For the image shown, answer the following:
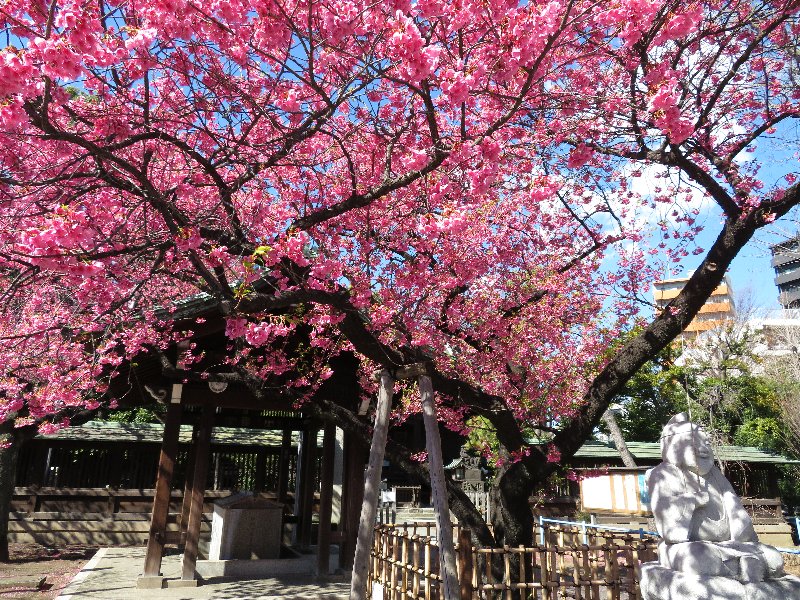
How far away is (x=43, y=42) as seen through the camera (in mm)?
3484

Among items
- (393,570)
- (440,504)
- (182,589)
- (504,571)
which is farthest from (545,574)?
(182,589)

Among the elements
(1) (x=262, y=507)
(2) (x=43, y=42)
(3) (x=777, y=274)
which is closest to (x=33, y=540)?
(1) (x=262, y=507)

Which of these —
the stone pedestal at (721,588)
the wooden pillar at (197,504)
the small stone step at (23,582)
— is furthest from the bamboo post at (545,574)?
the small stone step at (23,582)

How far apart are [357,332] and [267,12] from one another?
133 inches

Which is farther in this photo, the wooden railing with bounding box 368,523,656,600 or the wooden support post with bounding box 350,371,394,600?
the wooden railing with bounding box 368,523,656,600

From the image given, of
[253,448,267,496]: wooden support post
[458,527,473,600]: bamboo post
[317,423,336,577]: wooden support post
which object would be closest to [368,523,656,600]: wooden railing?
[458,527,473,600]: bamboo post

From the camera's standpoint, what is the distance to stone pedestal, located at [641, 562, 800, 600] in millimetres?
4809

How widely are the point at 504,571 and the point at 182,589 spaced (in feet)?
19.3

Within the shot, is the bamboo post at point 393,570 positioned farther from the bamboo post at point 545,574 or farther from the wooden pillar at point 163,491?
the wooden pillar at point 163,491

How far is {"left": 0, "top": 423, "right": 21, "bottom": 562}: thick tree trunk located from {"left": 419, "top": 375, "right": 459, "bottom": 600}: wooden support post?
10.4 meters

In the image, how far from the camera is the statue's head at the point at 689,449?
18.3ft

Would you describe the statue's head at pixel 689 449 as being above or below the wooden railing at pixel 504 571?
above

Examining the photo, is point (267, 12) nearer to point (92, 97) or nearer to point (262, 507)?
point (92, 97)

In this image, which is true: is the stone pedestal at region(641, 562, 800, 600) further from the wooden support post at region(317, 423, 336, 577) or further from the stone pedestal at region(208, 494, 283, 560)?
the stone pedestal at region(208, 494, 283, 560)
